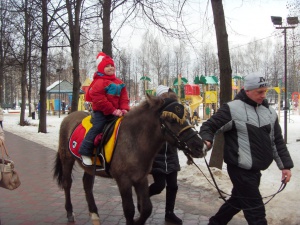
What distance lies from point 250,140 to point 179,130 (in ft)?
2.46

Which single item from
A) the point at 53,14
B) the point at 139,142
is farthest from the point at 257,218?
the point at 53,14

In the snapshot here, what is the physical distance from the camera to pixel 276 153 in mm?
3998

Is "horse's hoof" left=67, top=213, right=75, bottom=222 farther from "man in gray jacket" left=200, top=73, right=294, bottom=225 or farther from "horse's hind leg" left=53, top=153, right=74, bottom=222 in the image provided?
"man in gray jacket" left=200, top=73, right=294, bottom=225

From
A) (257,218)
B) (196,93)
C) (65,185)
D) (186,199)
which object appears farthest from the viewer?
(196,93)

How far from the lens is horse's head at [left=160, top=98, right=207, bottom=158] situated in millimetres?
3654

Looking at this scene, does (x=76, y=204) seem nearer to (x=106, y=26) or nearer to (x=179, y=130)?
(x=179, y=130)

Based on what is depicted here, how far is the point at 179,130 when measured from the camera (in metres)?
3.83

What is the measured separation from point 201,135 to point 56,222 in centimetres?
276

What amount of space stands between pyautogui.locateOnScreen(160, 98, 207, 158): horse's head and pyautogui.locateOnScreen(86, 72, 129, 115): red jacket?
34.3 inches

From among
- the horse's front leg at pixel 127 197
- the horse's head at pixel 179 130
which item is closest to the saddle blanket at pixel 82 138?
the horse's front leg at pixel 127 197

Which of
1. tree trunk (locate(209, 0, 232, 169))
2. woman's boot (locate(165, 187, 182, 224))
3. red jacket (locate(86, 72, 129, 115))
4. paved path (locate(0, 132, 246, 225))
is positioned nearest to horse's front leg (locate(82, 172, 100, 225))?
paved path (locate(0, 132, 246, 225))

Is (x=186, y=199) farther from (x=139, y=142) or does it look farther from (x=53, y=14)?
(x=53, y=14)

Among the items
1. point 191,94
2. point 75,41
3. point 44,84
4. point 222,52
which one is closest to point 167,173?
point 222,52

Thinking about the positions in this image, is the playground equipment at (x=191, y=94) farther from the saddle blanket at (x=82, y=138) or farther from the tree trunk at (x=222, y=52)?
the saddle blanket at (x=82, y=138)
